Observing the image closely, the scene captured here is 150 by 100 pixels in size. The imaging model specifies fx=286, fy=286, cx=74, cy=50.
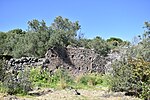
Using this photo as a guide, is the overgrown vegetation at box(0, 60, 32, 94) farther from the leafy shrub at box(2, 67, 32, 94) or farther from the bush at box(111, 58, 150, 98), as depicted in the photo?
the bush at box(111, 58, 150, 98)

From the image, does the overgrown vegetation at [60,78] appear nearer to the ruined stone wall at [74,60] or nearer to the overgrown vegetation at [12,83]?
the ruined stone wall at [74,60]

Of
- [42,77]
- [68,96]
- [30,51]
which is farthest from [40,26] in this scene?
[68,96]

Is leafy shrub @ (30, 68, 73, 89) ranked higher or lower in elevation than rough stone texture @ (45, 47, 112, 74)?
lower

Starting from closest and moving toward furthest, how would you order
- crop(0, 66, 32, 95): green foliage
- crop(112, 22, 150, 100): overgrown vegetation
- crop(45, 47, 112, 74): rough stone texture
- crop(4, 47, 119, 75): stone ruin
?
crop(0, 66, 32, 95): green foliage → crop(112, 22, 150, 100): overgrown vegetation → crop(4, 47, 119, 75): stone ruin → crop(45, 47, 112, 74): rough stone texture

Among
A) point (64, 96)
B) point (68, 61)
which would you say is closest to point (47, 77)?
point (68, 61)

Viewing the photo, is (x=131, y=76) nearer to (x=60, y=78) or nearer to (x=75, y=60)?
(x=60, y=78)

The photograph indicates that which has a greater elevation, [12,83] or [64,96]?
[12,83]

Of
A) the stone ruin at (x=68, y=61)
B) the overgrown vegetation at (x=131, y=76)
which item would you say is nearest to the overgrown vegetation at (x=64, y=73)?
the overgrown vegetation at (x=131, y=76)

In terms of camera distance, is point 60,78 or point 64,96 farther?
point 60,78

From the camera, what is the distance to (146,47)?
17016 millimetres

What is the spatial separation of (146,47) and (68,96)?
7.61 meters

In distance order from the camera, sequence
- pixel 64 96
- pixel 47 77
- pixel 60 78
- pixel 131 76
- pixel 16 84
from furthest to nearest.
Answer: pixel 47 77, pixel 60 78, pixel 131 76, pixel 16 84, pixel 64 96

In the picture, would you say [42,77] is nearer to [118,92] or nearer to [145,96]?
[118,92]

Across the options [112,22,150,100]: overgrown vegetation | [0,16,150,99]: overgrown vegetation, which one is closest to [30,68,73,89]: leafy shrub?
[0,16,150,99]: overgrown vegetation
